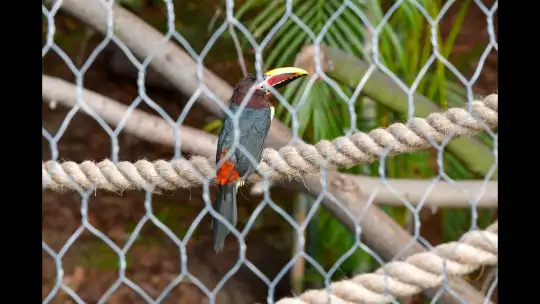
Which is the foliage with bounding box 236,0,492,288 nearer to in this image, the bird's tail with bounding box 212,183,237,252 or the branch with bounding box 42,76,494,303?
the branch with bounding box 42,76,494,303

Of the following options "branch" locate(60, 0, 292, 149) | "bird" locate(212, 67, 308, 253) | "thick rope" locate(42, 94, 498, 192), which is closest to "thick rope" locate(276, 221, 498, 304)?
"thick rope" locate(42, 94, 498, 192)

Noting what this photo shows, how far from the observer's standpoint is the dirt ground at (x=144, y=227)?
2295 millimetres

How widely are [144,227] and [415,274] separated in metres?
1.61

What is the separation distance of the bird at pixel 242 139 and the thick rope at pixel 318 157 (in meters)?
0.11

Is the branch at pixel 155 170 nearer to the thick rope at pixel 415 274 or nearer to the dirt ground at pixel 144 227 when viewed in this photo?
the thick rope at pixel 415 274

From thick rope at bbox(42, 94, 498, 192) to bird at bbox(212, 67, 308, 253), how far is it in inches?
4.5

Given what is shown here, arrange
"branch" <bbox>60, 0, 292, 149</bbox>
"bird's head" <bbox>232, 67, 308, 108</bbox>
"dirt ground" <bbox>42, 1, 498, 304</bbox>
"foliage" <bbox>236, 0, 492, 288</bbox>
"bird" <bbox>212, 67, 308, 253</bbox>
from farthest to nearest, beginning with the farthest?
"dirt ground" <bbox>42, 1, 498, 304</bbox> < "foliage" <bbox>236, 0, 492, 288</bbox> < "branch" <bbox>60, 0, 292, 149</bbox> < "bird's head" <bbox>232, 67, 308, 108</bbox> < "bird" <bbox>212, 67, 308, 253</bbox>

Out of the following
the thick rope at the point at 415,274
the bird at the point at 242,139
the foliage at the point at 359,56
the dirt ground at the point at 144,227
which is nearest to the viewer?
the thick rope at the point at 415,274

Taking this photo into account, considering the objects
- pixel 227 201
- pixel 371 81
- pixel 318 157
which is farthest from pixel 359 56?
pixel 318 157

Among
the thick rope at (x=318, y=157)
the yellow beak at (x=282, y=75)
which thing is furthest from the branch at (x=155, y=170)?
the yellow beak at (x=282, y=75)

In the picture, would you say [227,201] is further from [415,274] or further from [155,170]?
[415,274]

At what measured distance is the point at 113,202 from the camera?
7.84 feet

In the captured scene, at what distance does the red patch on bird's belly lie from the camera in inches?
45.5
